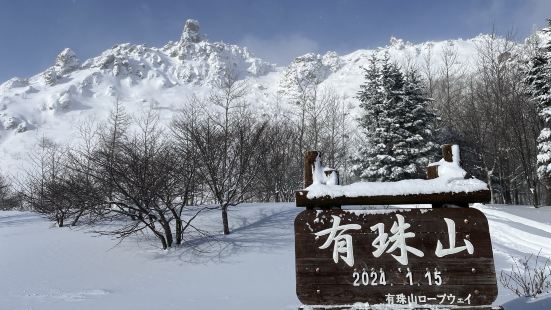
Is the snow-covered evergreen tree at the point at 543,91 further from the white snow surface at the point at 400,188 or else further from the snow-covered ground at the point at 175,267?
the white snow surface at the point at 400,188

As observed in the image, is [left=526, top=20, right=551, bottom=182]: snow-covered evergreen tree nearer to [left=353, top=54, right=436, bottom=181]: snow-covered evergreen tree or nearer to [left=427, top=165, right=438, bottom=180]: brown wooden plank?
[left=353, top=54, right=436, bottom=181]: snow-covered evergreen tree

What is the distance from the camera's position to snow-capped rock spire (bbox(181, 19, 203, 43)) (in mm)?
130775

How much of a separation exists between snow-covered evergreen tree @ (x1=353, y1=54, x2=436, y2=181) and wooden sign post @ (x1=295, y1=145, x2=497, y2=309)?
17.7 meters

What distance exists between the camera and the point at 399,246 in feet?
8.45

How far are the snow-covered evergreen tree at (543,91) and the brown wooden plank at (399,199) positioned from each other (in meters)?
19.4

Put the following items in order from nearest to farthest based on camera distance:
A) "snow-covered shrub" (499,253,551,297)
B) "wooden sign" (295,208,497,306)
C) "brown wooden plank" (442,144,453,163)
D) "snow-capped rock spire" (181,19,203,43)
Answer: "wooden sign" (295,208,497,306)
"brown wooden plank" (442,144,453,163)
"snow-covered shrub" (499,253,551,297)
"snow-capped rock spire" (181,19,203,43)

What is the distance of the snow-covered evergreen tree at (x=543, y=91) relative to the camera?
721 inches

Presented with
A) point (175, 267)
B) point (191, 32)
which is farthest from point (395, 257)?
point (191, 32)

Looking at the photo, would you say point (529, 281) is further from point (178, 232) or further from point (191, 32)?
point (191, 32)

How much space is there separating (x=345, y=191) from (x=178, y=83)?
109613 millimetres

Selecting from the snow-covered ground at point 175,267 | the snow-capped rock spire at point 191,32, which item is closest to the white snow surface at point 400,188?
the snow-covered ground at point 175,267

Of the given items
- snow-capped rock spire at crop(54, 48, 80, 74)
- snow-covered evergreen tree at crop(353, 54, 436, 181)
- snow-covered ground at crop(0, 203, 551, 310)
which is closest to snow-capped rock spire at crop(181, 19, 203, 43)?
snow-capped rock spire at crop(54, 48, 80, 74)

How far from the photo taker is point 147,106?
86750mm

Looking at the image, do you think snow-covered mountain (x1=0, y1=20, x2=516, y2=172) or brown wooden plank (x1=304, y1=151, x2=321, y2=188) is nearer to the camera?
brown wooden plank (x1=304, y1=151, x2=321, y2=188)
